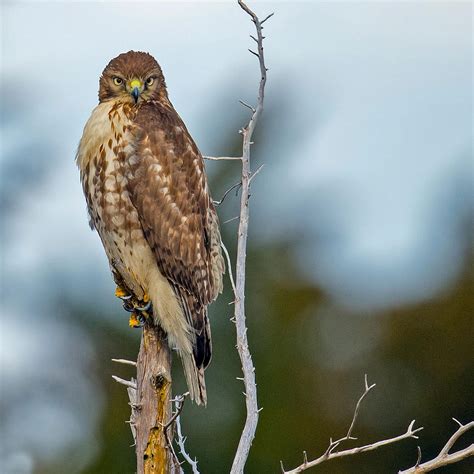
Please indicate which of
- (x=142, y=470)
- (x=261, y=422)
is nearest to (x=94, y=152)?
(x=142, y=470)

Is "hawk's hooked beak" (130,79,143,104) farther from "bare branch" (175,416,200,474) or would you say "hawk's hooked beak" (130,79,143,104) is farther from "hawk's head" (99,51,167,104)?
"bare branch" (175,416,200,474)

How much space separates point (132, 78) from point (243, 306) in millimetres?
2094

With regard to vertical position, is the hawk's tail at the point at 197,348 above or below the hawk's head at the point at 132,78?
below

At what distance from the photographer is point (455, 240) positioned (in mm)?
22219

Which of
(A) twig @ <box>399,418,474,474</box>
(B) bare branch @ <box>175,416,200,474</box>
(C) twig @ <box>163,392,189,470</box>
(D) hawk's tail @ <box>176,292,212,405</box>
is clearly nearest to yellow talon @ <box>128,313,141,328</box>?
(D) hawk's tail @ <box>176,292,212,405</box>

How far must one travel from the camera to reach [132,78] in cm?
816

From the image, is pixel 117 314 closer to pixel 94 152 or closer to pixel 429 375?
pixel 429 375

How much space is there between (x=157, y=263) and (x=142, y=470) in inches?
50.4

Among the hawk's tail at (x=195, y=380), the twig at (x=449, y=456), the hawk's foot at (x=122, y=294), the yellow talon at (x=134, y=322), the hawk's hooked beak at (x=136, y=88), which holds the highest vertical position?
the hawk's hooked beak at (x=136, y=88)

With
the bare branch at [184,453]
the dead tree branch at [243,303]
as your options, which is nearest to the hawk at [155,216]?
the bare branch at [184,453]

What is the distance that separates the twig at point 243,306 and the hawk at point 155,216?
117 centimetres

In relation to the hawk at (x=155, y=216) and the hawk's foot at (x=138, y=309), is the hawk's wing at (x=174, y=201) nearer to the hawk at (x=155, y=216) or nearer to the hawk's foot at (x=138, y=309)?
the hawk at (x=155, y=216)

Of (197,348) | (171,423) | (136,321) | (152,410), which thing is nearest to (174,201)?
(136,321)

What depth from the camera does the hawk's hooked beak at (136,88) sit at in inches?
318
